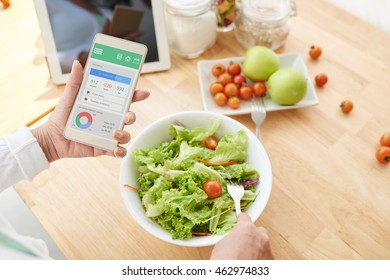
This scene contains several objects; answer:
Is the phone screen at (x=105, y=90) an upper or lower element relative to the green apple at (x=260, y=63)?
upper

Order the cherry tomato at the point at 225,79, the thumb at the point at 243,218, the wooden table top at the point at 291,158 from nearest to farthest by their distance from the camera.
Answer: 1. the thumb at the point at 243,218
2. the wooden table top at the point at 291,158
3. the cherry tomato at the point at 225,79

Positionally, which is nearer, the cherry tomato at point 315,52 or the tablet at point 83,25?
the tablet at point 83,25

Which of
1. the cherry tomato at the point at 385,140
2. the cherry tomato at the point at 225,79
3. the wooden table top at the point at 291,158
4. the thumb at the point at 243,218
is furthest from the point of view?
the cherry tomato at the point at 225,79

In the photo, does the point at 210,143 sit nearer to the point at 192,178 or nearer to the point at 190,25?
the point at 192,178

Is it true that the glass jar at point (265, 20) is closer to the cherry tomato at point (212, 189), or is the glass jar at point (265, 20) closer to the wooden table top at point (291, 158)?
the wooden table top at point (291, 158)

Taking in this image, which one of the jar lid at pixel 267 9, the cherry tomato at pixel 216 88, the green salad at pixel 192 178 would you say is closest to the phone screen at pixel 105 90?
the green salad at pixel 192 178

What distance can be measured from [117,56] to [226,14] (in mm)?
534

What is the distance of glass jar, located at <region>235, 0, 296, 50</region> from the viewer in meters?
1.25

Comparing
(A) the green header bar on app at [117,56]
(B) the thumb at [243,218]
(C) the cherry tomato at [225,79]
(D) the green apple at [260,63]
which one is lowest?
(C) the cherry tomato at [225,79]

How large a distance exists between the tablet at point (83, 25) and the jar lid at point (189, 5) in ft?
0.12

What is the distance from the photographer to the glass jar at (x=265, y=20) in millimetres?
1246
